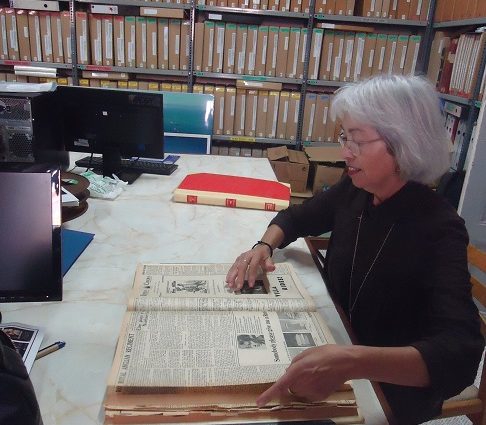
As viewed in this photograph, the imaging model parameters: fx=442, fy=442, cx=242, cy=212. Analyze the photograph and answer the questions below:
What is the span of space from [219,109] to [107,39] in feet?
2.95

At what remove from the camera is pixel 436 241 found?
0.92 m

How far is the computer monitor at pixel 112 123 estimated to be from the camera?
175 cm

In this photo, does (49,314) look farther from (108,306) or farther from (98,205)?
(98,205)

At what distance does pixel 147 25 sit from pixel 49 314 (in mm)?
2594

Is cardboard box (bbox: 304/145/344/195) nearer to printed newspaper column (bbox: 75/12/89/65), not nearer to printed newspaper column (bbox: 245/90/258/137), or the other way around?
printed newspaper column (bbox: 245/90/258/137)

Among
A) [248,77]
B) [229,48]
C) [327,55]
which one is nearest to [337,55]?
[327,55]

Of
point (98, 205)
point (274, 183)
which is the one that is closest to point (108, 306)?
point (98, 205)

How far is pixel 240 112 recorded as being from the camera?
319 centimetres

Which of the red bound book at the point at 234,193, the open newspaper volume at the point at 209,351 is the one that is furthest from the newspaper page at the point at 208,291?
the red bound book at the point at 234,193

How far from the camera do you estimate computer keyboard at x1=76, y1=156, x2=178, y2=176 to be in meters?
1.94

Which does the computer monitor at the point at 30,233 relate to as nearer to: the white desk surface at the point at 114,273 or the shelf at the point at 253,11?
the white desk surface at the point at 114,273

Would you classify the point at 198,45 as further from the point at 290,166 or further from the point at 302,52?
the point at 290,166

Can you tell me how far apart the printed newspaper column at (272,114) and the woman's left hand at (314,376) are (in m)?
2.66

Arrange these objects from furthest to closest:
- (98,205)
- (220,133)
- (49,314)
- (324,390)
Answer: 1. (220,133)
2. (98,205)
3. (49,314)
4. (324,390)
